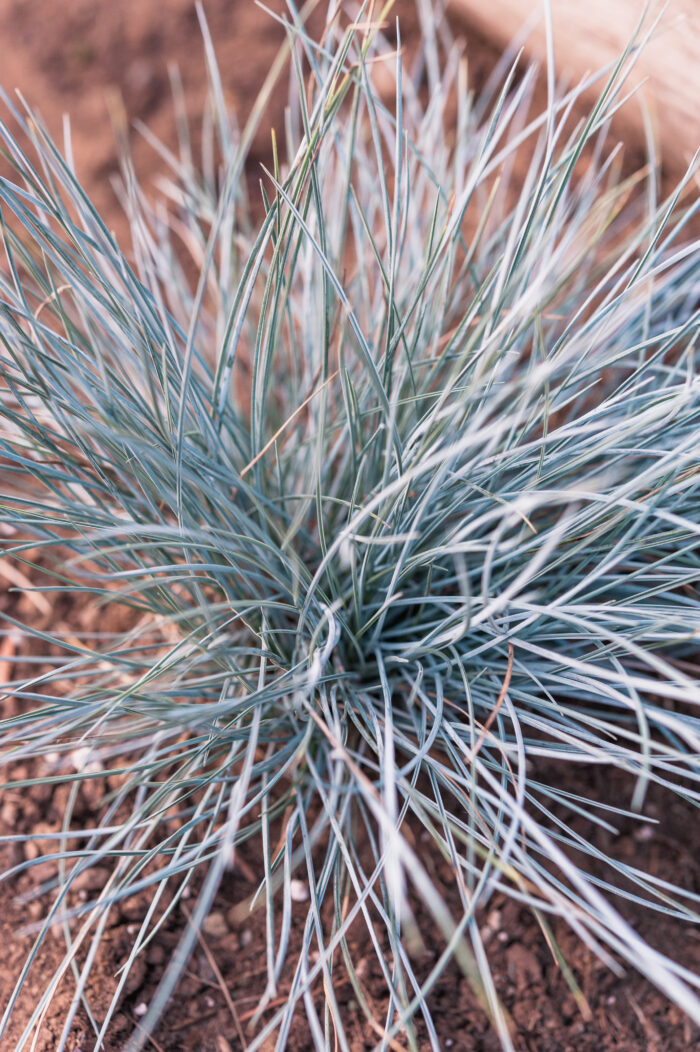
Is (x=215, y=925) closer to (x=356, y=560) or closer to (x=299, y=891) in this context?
(x=299, y=891)

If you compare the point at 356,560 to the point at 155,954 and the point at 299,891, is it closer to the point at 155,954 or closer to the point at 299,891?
the point at 299,891

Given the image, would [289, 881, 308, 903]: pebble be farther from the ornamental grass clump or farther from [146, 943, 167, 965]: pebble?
[146, 943, 167, 965]: pebble

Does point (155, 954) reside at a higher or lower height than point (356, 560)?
lower

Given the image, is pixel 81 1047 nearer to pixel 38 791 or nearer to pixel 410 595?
pixel 38 791

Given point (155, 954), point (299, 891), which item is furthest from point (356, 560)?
point (155, 954)

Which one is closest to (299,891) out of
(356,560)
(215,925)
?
(215,925)

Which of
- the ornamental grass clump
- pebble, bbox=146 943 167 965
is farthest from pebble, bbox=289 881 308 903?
pebble, bbox=146 943 167 965

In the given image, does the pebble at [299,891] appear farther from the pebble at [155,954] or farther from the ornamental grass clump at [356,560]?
the pebble at [155,954]

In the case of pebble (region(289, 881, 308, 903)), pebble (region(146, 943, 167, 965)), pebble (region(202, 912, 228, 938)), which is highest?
pebble (region(289, 881, 308, 903))

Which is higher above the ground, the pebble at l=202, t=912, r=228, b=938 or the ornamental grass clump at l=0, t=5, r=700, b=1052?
the ornamental grass clump at l=0, t=5, r=700, b=1052
